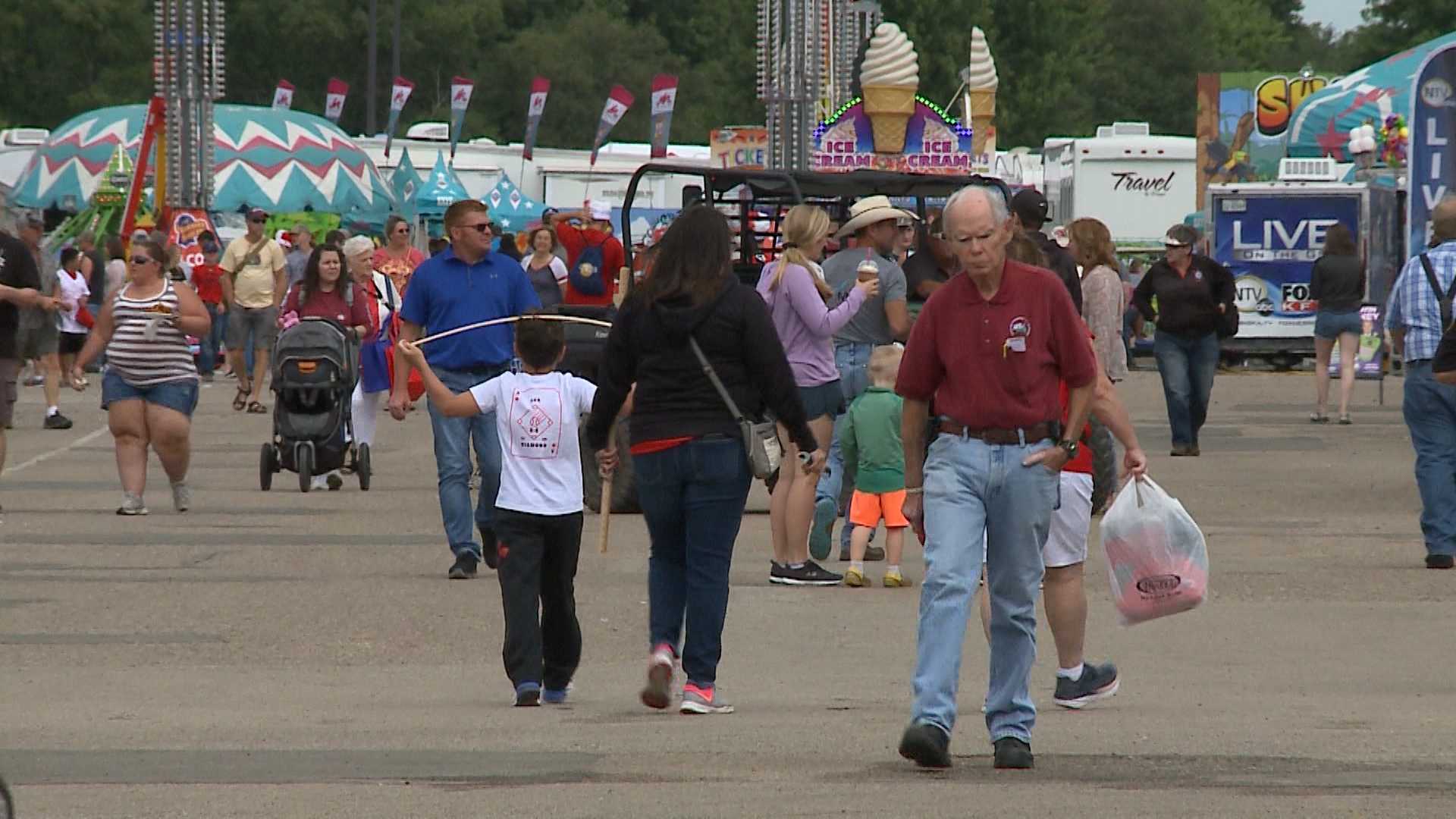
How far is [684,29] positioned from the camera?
110m

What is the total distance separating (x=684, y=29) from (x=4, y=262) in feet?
310

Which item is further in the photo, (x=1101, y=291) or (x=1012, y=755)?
(x=1101, y=291)

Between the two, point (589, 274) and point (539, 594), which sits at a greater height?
point (589, 274)

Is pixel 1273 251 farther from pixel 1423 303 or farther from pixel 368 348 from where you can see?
pixel 1423 303

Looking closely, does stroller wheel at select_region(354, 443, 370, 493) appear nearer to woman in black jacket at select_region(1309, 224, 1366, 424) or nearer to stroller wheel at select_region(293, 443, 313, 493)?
stroller wheel at select_region(293, 443, 313, 493)

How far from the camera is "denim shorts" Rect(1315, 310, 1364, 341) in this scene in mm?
25016

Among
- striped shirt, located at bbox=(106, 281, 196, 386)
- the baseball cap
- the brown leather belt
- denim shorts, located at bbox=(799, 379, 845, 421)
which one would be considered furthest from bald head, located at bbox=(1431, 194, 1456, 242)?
striped shirt, located at bbox=(106, 281, 196, 386)

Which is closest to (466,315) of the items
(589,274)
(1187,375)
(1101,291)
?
(1101,291)

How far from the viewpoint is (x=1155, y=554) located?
8.88 m

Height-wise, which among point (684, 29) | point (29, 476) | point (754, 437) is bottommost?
point (29, 476)

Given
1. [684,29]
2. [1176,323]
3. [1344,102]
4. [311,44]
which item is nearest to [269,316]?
[1176,323]

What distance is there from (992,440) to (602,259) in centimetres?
1120

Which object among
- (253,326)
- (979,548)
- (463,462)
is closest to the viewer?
(979,548)

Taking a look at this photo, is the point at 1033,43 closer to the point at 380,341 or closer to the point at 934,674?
the point at 380,341
